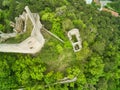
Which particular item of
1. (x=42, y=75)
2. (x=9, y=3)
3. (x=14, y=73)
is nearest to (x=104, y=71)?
(x=42, y=75)

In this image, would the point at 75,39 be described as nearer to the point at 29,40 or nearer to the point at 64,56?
the point at 64,56

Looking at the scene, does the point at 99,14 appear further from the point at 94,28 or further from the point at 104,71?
the point at 104,71

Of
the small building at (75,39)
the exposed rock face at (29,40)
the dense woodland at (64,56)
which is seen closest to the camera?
the exposed rock face at (29,40)

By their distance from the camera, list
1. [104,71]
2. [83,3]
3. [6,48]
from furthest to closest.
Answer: [83,3] < [104,71] < [6,48]

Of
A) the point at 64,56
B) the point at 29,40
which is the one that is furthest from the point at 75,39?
the point at 29,40

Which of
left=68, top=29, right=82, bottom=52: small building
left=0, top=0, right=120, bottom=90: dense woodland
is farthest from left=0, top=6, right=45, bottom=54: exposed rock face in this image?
left=68, top=29, right=82, bottom=52: small building

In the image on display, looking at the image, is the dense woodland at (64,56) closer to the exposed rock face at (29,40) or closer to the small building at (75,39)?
the small building at (75,39)

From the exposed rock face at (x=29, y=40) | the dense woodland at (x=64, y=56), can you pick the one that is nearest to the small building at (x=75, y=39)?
the dense woodland at (x=64, y=56)

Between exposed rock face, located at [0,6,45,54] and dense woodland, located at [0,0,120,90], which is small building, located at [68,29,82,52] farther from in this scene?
exposed rock face, located at [0,6,45,54]
